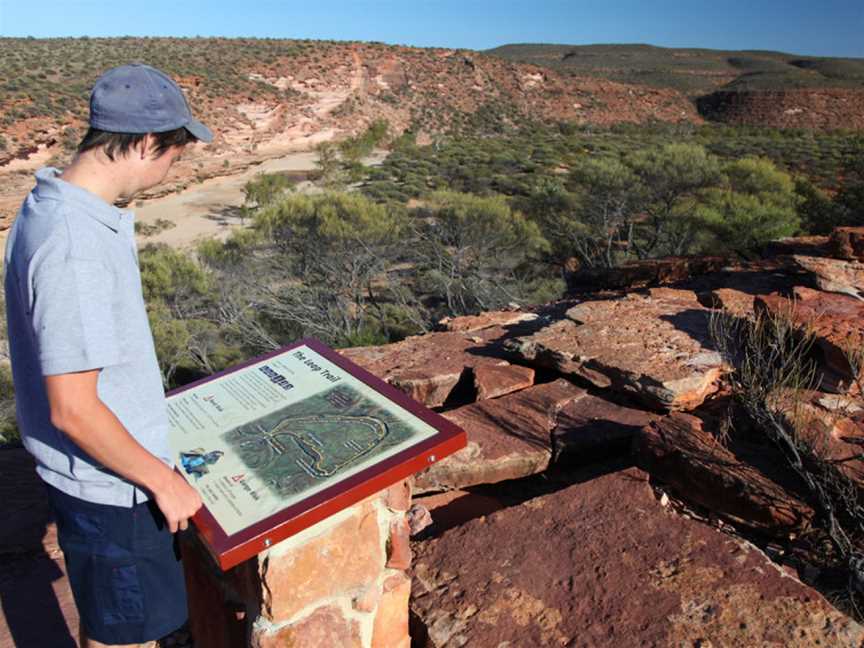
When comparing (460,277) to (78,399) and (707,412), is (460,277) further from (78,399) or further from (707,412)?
(78,399)

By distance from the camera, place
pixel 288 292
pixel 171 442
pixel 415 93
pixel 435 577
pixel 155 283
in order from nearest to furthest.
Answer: pixel 171 442 < pixel 435 577 < pixel 155 283 < pixel 288 292 < pixel 415 93

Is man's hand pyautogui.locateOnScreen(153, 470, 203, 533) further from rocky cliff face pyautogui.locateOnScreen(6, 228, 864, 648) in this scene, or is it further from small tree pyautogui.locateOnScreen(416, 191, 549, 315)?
small tree pyautogui.locateOnScreen(416, 191, 549, 315)

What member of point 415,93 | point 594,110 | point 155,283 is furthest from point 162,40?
point 155,283

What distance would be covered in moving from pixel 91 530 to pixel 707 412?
2962 mm

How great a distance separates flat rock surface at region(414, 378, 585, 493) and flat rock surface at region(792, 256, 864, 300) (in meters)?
2.17

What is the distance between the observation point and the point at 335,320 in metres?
10.5

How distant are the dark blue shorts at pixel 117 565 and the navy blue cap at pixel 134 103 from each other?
864mm

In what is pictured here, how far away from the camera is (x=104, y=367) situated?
1.31 m

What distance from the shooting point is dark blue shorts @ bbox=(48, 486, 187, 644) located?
4.86 ft

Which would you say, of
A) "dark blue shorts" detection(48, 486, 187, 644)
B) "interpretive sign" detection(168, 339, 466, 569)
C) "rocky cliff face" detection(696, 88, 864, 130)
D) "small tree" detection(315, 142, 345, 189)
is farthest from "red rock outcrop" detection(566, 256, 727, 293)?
"rocky cliff face" detection(696, 88, 864, 130)

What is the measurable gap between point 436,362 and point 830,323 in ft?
7.79

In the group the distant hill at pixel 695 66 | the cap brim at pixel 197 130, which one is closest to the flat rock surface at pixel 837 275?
the cap brim at pixel 197 130

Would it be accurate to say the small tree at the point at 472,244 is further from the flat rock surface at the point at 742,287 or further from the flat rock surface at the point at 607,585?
the flat rock surface at the point at 607,585

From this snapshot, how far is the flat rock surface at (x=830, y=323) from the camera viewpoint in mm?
3221
